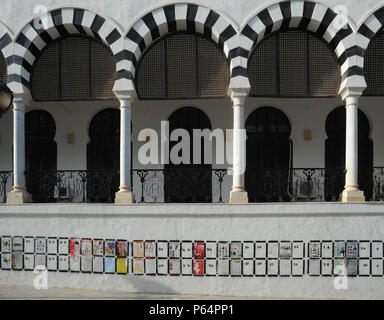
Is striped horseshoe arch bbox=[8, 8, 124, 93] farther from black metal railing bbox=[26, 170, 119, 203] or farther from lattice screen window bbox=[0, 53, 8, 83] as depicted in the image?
black metal railing bbox=[26, 170, 119, 203]

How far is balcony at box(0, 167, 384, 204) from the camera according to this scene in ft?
29.5

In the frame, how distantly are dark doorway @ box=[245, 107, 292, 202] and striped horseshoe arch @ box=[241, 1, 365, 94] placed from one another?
87.5 inches

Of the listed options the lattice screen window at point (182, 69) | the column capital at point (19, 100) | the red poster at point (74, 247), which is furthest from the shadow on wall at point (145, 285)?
the column capital at point (19, 100)

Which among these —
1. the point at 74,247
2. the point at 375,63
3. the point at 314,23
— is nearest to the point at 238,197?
the point at 74,247

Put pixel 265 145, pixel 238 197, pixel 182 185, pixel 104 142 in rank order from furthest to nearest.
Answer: pixel 104 142 → pixel 265 145 → pixel 182 185 → pixel 238 197

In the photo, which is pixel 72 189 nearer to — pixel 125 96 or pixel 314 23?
pixel 125 96

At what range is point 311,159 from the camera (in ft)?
34.2

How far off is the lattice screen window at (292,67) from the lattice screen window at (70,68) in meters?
3.09

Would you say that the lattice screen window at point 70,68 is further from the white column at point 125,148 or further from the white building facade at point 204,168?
the white column at point 125,148

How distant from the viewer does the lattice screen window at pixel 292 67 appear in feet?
29.2

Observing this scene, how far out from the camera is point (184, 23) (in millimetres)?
8719

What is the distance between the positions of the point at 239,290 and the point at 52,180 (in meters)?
4.50

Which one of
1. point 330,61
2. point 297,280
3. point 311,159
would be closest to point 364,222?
point 297,280

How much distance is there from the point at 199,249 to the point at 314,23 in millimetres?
4970
